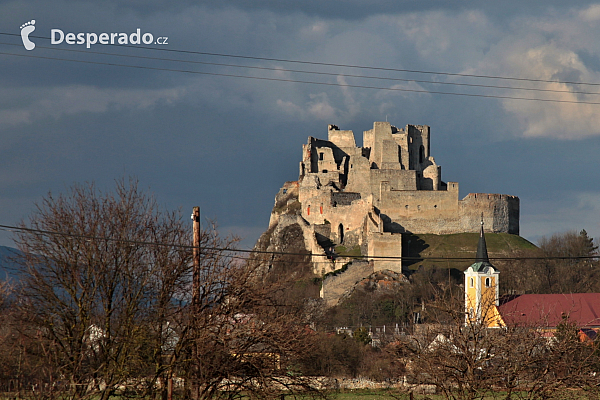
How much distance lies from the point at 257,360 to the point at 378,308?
43.3 m

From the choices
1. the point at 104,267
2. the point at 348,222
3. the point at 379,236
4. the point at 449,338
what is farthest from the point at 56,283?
the point at 348,222

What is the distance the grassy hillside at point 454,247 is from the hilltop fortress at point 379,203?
1.06 meters

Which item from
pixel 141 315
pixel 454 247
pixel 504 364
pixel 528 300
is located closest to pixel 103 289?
pixel 141 315

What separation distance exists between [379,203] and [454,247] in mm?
8097

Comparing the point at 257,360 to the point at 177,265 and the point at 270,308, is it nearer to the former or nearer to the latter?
the point at 270,308

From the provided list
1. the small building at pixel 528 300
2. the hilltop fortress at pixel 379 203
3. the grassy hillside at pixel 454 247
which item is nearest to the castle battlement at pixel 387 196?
the hilltop fortress at pixel 379 203

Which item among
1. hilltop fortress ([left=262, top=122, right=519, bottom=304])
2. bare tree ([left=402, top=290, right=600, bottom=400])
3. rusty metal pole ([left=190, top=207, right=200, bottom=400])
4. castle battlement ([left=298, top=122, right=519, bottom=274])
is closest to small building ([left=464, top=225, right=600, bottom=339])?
hilltop fortress ([left=262, top=122, right=519, bottom=304])

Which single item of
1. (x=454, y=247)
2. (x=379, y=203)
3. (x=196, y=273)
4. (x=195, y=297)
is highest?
(x=379, y=203)

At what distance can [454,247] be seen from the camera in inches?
2830

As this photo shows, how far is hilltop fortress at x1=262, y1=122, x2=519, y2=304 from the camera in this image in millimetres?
72500

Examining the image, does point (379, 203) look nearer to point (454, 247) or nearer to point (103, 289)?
point (454, 247)

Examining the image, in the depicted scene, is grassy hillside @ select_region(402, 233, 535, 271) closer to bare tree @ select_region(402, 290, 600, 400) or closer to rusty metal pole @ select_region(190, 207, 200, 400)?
bare tree @ select_region(402, 290, 600, 400)

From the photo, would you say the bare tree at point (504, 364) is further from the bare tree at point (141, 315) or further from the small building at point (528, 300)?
the small building at point (528, 300)

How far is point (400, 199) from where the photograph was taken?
75.1 m
